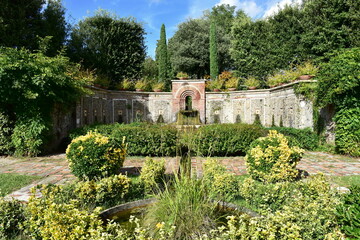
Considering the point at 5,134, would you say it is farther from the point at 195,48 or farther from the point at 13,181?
the point at 195,48

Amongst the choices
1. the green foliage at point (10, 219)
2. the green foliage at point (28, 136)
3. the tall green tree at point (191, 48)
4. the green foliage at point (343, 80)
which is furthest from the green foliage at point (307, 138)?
the tall green tree at point (191, 48)

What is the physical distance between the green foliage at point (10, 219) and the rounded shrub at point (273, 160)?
3934 millimetres

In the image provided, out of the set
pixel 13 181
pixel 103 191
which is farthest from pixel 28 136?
pixel 103 191

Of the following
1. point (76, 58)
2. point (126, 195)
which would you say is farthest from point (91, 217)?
point (76, 58)

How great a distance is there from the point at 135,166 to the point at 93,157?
202 centimetres

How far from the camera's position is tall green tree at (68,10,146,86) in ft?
53.4

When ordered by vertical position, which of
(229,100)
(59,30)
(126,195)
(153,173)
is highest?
(59,30)

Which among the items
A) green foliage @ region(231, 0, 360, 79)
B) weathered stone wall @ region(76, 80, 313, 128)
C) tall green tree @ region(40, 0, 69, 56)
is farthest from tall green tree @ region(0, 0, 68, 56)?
green foliage @ region(231, 0, 360, 79)

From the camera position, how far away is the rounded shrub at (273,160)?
4.61 metres

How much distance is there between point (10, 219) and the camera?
273 centimetres

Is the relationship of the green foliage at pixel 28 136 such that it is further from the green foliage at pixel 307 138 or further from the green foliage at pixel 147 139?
the green foliage at pixel 307 138

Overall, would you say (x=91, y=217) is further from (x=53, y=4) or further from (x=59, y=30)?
(x=53, y=4)

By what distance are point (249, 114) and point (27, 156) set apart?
1243 cm

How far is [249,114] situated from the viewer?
1533cm
